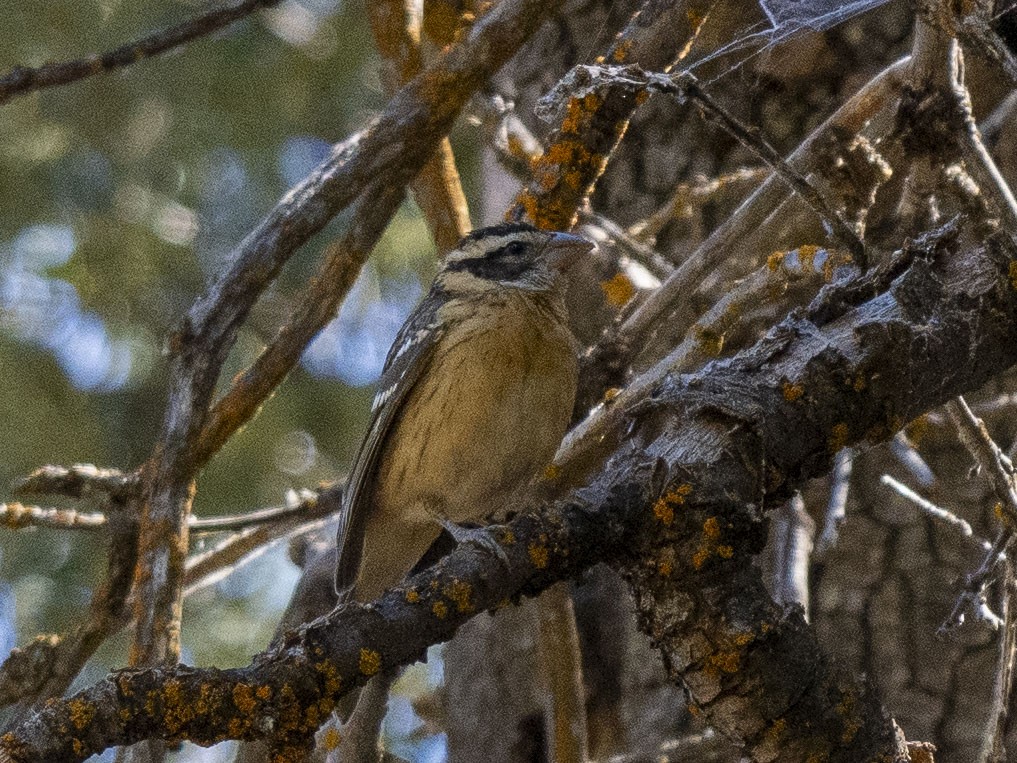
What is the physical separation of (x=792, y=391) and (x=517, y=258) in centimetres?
171

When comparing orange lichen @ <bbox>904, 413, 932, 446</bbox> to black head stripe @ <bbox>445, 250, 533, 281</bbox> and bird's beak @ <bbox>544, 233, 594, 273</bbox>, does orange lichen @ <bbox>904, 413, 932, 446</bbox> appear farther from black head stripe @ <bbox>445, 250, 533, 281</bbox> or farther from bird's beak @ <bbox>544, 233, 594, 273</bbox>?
black head stripe @ <bbox>445, 250, 533, 281</bbox>

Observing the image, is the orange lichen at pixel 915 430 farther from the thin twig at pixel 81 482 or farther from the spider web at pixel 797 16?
the thin twig at pixel 81 482

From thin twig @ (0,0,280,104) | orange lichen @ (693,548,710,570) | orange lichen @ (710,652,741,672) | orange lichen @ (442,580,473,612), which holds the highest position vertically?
thin twig @ (0,0,280,104)

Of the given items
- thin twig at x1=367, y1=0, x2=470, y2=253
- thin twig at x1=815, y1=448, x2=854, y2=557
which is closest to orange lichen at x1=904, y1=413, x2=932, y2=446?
thin twig at x1=815, y1=448, x2=854, y2=557

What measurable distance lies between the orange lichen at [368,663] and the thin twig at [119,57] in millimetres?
2543

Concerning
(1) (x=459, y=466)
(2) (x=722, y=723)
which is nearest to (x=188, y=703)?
(2) (x=722, y=723)

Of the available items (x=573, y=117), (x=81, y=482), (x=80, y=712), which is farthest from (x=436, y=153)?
(x=80, y=712)

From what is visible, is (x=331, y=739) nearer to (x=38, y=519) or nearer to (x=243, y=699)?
(x=38, y=519)

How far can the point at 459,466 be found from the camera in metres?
4.22

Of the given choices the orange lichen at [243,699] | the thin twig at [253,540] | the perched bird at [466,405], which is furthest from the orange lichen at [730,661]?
the thin twig at [253,540]

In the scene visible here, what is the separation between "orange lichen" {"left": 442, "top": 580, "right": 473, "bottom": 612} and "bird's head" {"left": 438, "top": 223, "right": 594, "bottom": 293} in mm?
1952

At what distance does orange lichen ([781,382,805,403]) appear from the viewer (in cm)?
296

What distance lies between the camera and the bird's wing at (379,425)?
4.28 metres

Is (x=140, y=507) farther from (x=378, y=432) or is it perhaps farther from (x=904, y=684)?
(x=904, y=684)
